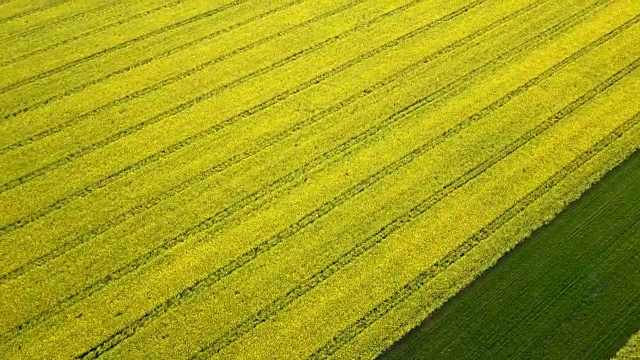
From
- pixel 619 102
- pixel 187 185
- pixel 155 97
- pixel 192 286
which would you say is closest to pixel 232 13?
pixel 155 97

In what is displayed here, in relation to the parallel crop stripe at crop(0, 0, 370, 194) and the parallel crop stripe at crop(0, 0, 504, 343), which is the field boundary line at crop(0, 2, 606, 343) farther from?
the parallel crop stripe at crop(0, 0, 370, 194)

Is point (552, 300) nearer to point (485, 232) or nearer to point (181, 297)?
point (485, 232)

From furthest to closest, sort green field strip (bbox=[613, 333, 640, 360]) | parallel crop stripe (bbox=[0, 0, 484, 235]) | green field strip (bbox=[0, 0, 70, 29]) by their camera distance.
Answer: green field strip (bbox=[0, 0, 70, 29]) → parallel crop stripe (bbox=[0, 0, 484, 235]) → green field strip (bbox=[613, 333, 640, 360])

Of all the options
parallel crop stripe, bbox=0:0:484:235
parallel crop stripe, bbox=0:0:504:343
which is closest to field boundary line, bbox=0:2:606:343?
parallel crop stripe, bbox=0:0:504:343

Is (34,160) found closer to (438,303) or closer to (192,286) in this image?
(192,286)

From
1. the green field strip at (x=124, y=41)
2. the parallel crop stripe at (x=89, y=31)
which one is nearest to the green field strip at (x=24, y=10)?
the parallel crop stripe at (x=89, y=31)

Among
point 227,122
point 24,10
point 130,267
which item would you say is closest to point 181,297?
point 130,267
